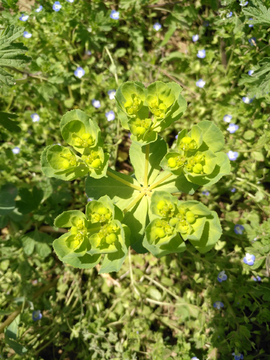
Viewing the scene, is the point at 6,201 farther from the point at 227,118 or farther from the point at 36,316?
the point at 227,118

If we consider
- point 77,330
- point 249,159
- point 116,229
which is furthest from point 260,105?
point 77,330

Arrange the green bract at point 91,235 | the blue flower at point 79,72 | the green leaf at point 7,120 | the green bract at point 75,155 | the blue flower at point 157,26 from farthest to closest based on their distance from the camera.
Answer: the blue flower at point 157,26
the blue flower at point 79,72
the green leaf at point 7,120
the green bract at point 75,155
the green bract at point 91,235

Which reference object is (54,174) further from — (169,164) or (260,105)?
(260,105)

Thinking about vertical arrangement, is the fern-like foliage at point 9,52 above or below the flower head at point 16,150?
above

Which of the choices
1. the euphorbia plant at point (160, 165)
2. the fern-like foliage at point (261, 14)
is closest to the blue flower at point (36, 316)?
the euphorbia plant at point (160, 165)

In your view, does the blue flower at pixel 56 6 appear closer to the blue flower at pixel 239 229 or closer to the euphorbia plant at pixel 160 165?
the euphorbia plant at pixel 160 165

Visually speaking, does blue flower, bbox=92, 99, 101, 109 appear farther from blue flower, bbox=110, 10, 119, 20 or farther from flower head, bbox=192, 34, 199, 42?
flower head, bbox=192, 34, 199, 42

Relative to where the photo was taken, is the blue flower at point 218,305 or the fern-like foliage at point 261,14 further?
the blue flower at point 218,305

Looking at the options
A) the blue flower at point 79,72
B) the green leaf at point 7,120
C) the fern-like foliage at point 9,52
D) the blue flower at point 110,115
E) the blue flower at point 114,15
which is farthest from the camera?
the blue flower at point 114,15
